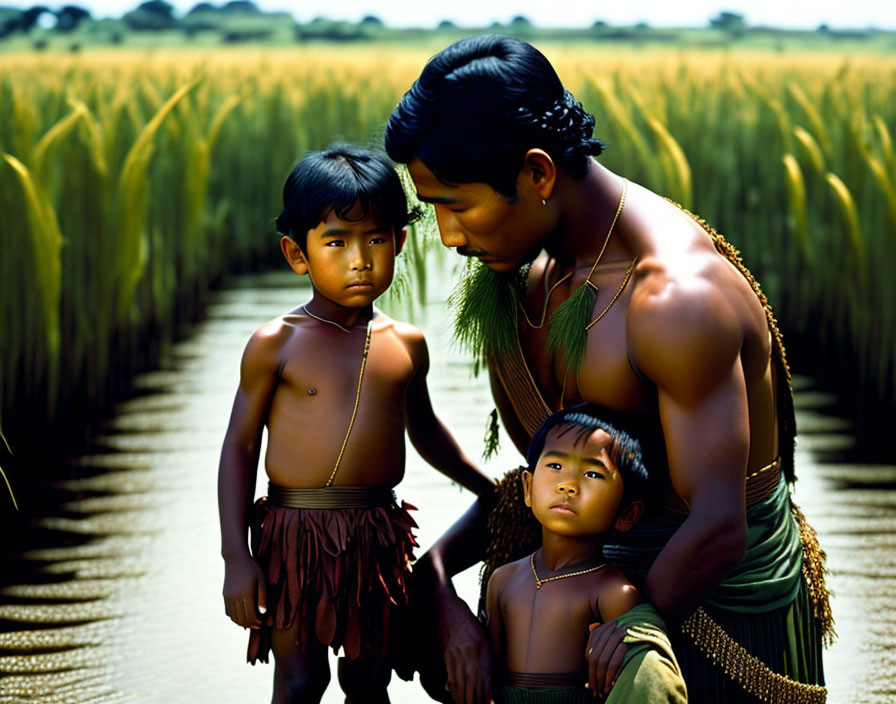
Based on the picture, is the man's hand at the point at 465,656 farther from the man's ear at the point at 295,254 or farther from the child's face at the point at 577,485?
the man's ear at the point at 295,254

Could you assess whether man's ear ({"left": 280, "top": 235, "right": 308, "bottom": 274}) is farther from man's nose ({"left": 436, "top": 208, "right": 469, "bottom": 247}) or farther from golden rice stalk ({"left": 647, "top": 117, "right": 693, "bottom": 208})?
golden rice stalk ({"left": 647, "top": 117, "right": 693, "bottom": 208})

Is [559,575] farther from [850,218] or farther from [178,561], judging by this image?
[850,218]

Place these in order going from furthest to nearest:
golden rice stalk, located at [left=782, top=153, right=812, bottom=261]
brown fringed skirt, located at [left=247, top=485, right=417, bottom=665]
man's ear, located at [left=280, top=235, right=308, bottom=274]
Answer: golden rice stalk, located at [left=782, top=153, right=812, bottom=261], man's ear, located at [left=280, top=235, right=308, bottom=274], brown fringed skirt, located at [left=247, top=485, right=417, bottom=665]

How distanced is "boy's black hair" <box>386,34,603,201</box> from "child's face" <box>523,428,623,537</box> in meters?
0.41

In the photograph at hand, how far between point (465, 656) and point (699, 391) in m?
0.59

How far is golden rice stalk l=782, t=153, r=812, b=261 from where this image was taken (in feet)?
19.0

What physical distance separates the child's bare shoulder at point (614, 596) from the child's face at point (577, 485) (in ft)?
0.27

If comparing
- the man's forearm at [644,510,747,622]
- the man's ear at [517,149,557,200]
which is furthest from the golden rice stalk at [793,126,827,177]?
the man's forearm at [644,510,747,622]

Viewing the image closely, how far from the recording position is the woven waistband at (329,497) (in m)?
2.50

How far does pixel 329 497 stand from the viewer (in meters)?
2.50

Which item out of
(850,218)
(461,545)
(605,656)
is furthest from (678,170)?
(605,656)

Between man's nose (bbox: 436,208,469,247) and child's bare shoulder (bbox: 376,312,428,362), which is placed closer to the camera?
man's nose (bbox: 436,208,469,247)

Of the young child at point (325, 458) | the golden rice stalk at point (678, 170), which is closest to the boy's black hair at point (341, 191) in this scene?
the young child at point (325, 458)

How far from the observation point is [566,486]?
7.34 feet
